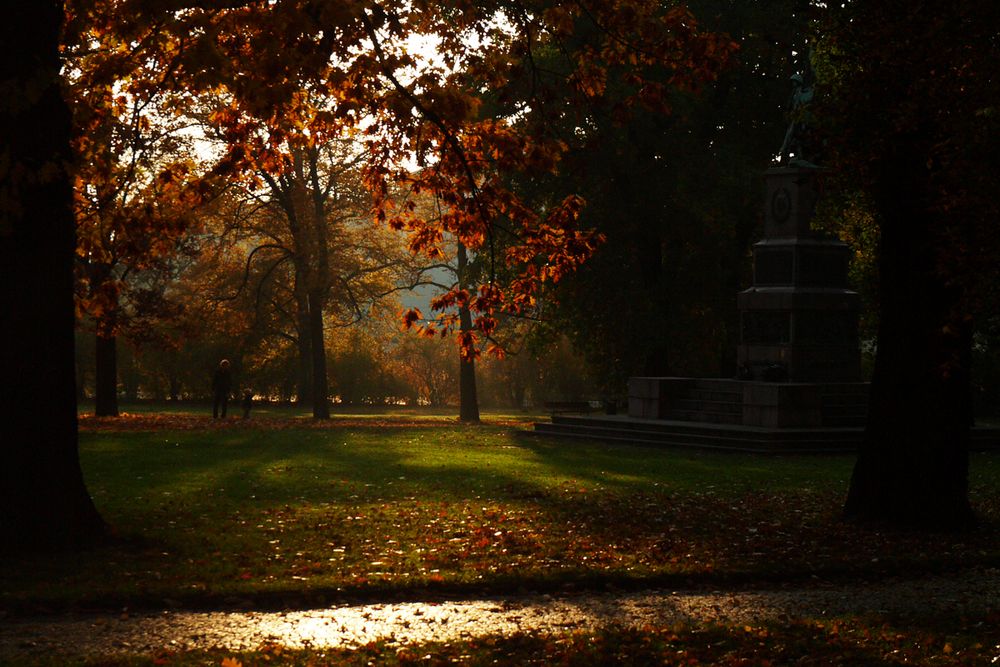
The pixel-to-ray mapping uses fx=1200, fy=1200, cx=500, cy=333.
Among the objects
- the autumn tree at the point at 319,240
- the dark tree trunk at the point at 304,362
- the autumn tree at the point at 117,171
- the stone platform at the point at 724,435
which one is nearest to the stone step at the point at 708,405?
the stone platform at the point at 724,435

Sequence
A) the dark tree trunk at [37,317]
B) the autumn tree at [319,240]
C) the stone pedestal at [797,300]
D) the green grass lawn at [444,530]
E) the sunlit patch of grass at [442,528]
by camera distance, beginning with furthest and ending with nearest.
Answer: the autumn tree at [319,240] < the stone pedestal at [797,300] < the dark tree trunk at [37,317] < the sunlit patch of grass at [442,528] < the green grass lawn at [444,530]

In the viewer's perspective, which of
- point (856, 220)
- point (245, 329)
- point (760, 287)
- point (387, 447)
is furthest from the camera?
point (245, 329)

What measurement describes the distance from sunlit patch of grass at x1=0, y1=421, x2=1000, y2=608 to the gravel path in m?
0.54

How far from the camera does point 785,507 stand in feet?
50.5

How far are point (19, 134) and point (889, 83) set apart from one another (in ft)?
27.8

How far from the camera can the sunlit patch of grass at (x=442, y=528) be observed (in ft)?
33.4

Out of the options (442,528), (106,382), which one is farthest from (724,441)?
(106,382)

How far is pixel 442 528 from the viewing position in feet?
43.3

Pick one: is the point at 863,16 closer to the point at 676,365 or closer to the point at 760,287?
the point at 760,287

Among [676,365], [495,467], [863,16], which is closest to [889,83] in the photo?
[863,16]

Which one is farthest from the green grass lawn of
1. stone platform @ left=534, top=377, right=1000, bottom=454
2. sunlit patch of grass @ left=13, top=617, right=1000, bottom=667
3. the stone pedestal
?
the stone pedestal

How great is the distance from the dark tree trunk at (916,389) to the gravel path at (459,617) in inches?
114

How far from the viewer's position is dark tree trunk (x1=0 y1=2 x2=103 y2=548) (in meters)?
10.8

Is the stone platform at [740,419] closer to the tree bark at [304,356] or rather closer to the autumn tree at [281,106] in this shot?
the autumn tree at [281,106]
